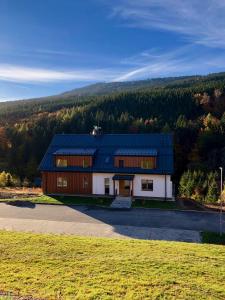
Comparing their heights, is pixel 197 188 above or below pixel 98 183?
below

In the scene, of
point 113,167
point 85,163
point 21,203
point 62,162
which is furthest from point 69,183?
point 21,203

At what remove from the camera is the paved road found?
71.4ft

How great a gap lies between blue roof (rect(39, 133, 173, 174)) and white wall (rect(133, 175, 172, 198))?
0.60 metres

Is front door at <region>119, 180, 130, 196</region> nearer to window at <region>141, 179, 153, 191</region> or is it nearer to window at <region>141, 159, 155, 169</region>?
window at <region>141, 179, 153, 191</region>

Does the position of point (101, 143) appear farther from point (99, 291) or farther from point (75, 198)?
point (99, 291)

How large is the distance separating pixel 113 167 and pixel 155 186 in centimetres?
463

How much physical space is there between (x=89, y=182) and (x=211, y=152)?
51399 millimetres

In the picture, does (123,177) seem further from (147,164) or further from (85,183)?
(85,183)

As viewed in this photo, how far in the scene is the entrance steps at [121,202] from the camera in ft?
88.5

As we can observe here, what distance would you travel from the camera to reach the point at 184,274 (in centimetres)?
1055

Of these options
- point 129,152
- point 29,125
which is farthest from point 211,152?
point 29,125

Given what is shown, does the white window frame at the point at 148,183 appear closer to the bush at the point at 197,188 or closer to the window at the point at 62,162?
the bush at the point at 197,188

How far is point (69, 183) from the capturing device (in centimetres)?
3191

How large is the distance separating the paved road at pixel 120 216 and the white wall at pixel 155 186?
3939 millimetres
